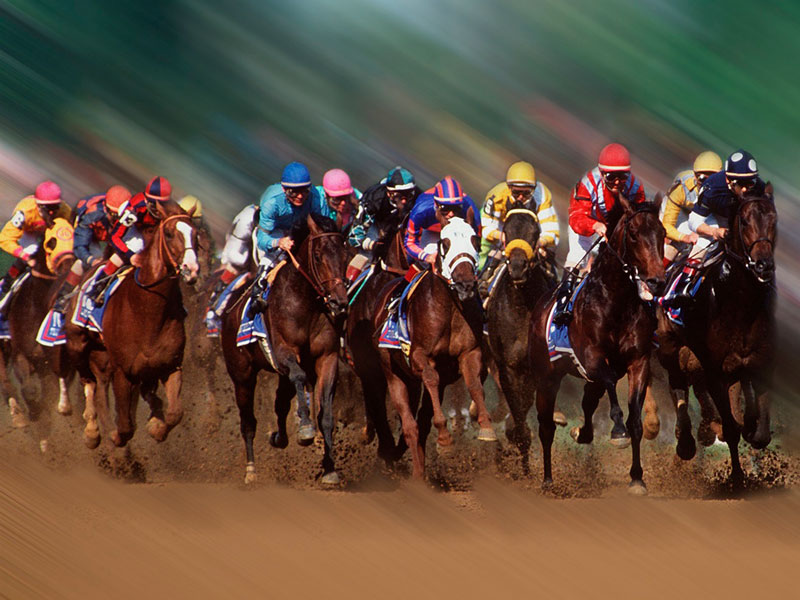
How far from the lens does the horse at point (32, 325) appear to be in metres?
13.7

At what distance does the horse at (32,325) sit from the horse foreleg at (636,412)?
675cm

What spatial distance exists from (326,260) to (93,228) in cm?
388

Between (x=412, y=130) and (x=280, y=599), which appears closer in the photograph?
(x=280, y=599)

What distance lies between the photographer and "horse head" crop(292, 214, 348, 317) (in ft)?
32.2

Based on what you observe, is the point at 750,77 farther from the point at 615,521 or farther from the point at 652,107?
the point at 615,521

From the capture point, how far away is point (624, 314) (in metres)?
9.27

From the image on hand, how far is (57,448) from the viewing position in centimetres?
1303

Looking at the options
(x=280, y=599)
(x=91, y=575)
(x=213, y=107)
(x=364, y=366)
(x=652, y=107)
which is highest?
(x=652, y=107)

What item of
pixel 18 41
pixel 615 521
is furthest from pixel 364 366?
pixel 18 41

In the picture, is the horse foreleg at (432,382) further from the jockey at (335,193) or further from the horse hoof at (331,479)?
the jockey at (335,193)

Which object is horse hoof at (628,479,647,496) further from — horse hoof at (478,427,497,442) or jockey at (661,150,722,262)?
jockey at (661,150,722,262)

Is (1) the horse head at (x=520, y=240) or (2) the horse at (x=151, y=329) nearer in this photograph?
(1) the horse head at (x=520, y=240)

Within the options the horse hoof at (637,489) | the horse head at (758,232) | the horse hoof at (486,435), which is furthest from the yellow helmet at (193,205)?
the horse hoof at (637,489)

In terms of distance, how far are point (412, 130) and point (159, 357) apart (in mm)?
12084
